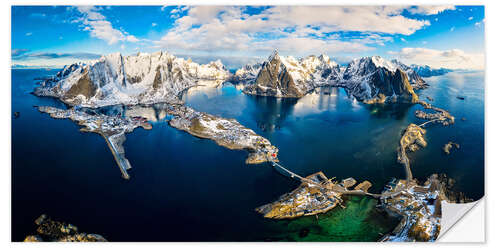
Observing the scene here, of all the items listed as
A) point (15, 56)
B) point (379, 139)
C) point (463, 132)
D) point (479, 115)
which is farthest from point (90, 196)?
point (479, 115)

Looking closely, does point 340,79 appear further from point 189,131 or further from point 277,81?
point 189,131

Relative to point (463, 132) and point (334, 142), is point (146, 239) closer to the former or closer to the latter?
point (334, 142)

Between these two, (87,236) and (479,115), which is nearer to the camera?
(87,236)

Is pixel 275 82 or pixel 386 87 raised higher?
pixel 275 82

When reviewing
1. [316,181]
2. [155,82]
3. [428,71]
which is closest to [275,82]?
[155,82]

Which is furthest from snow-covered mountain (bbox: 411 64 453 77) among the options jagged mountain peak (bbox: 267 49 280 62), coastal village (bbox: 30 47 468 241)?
coastal village (bbox: 30 47 468 241)

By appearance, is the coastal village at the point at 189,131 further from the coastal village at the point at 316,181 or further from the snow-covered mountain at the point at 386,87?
the snow-covered mountain at the point at 386,87

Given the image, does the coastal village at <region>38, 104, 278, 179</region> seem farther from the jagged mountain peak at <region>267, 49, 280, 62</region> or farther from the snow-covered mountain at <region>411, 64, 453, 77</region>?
the snow-covered mountain at <region>411, 64, 453, 77</region>

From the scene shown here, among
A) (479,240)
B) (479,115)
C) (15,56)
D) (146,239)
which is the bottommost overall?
(146,239)
